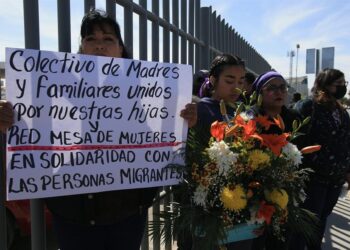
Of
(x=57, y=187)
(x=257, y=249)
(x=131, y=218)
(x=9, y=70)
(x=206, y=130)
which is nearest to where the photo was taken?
(x=9, y=70)

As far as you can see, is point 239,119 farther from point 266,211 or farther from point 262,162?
point 266,211

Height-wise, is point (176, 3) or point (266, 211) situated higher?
point (176, 3)

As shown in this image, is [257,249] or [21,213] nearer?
[257,249]

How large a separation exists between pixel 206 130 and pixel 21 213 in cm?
232

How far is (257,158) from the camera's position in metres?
1.81

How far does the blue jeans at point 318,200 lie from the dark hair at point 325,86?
0.70 m

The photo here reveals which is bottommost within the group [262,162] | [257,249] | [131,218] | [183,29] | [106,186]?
[257,249]

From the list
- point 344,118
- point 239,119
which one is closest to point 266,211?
point 239,119

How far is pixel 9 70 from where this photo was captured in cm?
174

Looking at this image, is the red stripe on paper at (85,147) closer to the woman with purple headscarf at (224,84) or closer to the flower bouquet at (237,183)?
the flower bouquet at (237,183)

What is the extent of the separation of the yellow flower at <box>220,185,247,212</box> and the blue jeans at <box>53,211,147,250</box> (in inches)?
19.8

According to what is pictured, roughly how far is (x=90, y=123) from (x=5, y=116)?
1.27 ft

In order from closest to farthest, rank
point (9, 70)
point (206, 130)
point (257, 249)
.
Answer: point (9, 70), point (206, 130), point (257, 249)

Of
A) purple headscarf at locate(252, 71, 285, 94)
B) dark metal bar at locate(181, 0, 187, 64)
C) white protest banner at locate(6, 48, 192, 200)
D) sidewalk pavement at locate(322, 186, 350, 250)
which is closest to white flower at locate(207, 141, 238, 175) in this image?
white protest banner at locate(6, 48, 192, 200)
